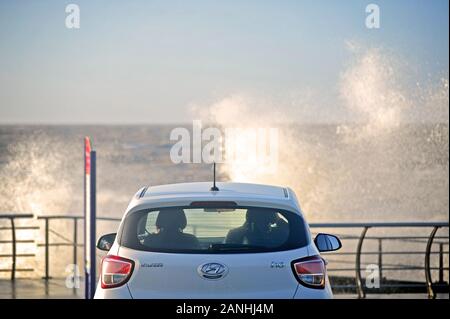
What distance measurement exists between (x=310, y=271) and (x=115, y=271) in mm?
1299

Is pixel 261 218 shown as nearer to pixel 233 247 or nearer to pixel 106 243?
pixel 233 247

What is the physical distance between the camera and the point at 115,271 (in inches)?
292

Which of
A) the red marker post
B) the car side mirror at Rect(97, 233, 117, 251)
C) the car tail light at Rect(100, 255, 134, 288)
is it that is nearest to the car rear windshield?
the car tail light at Rect(100, 255, 134, 288)

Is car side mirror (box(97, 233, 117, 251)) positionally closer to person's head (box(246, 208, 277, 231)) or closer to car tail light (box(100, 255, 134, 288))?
car tail light (box(100, 255, 134, 288))

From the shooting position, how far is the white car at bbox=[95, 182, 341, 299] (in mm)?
7312

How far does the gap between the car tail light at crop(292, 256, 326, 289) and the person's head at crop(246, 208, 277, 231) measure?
1.19 feet

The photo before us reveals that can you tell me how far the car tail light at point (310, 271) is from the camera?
24.1ft

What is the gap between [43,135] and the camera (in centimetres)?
12412

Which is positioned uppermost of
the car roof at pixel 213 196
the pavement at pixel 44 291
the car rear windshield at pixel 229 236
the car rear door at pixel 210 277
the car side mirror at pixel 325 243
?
the car roof at pixel 213 196

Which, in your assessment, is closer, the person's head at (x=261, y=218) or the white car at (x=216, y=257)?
the white car at (x=216, y=257)

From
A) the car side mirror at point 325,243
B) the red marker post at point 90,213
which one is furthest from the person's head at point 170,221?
Result: the red marker post at point 90,213

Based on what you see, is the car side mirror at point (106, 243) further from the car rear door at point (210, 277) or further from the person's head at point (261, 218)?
the person's head at point (261, 218)
